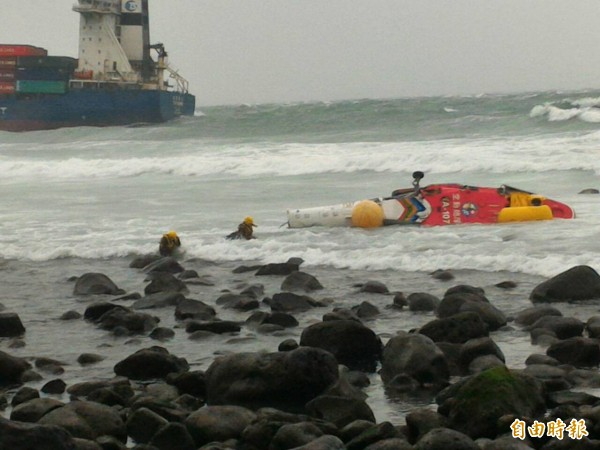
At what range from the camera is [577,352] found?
29.6 ft

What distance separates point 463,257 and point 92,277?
4702 mm

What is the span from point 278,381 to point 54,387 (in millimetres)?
1825

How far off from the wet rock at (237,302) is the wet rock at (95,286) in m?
1.64

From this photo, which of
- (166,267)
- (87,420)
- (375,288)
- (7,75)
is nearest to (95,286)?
(166,267)

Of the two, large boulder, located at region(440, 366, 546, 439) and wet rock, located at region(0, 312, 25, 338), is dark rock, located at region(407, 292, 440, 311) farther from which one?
wet rock, located at region(0, 312, 25, 338)

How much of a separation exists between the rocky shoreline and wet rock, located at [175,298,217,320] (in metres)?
0.02

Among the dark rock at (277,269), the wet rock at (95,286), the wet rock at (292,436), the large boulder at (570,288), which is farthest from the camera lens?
the dark rock at (277,269)

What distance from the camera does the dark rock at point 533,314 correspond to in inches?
419

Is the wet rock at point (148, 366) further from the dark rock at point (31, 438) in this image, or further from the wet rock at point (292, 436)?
the dark rock at point (31, 438)

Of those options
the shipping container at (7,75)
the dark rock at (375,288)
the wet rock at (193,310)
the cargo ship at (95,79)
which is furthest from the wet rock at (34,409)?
the shipping container at (7,75)

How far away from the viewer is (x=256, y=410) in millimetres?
8070

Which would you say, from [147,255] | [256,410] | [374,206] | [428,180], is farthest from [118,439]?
[428,180]

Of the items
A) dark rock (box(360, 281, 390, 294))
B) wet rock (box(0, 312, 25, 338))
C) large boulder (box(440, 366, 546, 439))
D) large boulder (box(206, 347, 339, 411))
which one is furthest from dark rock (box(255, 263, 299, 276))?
large boulder (box(440, 366, 546, 439))

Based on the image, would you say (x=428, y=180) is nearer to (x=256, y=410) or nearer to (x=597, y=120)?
(x=597, y=120)
